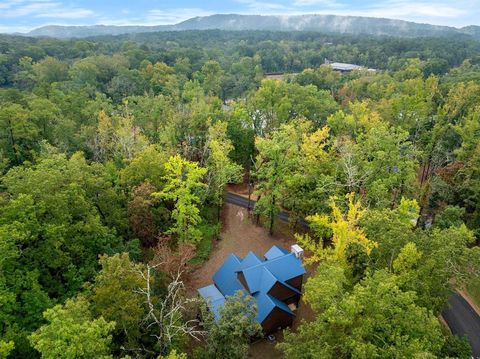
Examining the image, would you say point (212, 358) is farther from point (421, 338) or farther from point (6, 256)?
point (6, 256)

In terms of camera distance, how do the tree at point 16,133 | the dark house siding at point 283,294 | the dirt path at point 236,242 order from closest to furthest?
the dark house siding at point 283,294
the dirt path at point 236,242
the tree at point 16,133

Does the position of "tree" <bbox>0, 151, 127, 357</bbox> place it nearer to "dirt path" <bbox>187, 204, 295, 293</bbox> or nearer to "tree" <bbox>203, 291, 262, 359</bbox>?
"dirt path" <bbox>187, 204, 295, 293</bbox>

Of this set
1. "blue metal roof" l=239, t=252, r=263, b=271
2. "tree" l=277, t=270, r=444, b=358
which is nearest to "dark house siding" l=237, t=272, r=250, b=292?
"blue metal roof" l=239, t=252, r=263, b=271

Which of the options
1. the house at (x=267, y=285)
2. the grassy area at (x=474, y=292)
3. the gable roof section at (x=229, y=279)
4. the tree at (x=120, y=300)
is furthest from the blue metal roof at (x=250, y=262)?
the grassy area at (x=474, y=292)

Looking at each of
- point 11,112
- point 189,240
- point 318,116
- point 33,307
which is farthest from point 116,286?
point 318,116

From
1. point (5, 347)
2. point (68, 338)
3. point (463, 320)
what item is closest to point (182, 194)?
point (68, 338)

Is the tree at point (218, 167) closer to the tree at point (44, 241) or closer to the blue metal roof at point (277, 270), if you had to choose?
the blue metal roof at point (277, 270)
